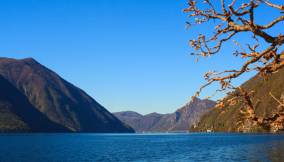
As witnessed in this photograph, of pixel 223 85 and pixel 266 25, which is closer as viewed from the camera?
pixel 266 25

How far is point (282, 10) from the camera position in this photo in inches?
354

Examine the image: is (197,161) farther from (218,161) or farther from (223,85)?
(223,85)

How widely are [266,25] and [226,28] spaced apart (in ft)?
2.68

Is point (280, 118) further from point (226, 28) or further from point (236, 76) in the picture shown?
point (226, 28)

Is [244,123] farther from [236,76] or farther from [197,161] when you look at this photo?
[197,161]

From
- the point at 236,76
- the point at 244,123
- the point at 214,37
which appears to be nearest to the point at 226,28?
the point at 214,37

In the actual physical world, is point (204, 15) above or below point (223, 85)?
above

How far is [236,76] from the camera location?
392 inches

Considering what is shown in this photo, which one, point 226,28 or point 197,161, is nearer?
point 226,28

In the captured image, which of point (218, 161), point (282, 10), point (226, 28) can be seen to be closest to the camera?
point (282, 10)

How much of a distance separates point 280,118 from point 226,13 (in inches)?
93.9

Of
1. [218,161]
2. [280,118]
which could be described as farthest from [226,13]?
[218,161]

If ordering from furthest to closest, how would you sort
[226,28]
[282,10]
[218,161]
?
[218,161] → [226,28] → [282,10]

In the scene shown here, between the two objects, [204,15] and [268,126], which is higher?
[204,15]
